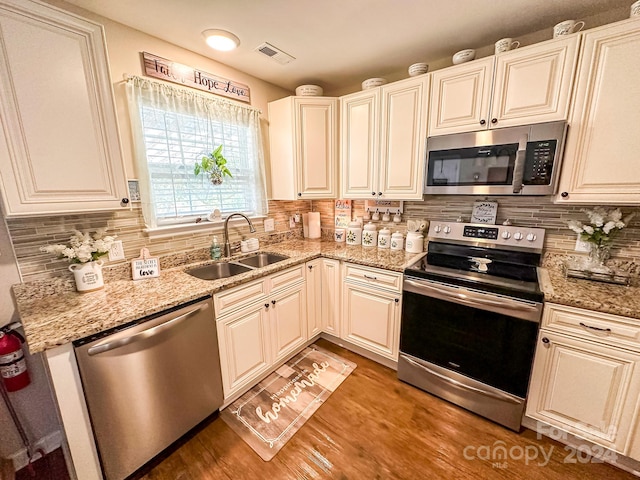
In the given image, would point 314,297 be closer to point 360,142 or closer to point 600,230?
point 360,142

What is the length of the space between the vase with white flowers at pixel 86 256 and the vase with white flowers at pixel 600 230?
2.81 meters

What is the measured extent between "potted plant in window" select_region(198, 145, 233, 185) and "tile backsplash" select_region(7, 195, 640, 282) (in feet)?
1.52

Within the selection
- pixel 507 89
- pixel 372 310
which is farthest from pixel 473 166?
pixel 372 310

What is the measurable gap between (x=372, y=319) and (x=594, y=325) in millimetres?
1269

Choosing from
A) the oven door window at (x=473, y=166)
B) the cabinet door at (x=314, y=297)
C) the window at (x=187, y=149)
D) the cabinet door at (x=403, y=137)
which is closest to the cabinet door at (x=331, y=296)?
the cabinet door at (x=314, y=297)

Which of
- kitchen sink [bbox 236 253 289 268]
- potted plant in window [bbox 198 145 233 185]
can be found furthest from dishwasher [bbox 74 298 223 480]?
potted plant in window [bbox 198 145 233 185]

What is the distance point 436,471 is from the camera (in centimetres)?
135

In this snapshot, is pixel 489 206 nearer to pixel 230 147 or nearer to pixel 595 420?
pixel 595 420

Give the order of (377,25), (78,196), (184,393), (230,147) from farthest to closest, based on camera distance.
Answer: (230,147) → (377,25) → (184,393) → (78,196)

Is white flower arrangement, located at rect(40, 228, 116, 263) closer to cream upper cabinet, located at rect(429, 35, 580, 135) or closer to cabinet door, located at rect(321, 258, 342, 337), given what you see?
cabinet door, located at rect(321, 258, 342, 337)

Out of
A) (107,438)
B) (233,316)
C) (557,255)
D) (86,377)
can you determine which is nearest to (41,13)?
(86,377)

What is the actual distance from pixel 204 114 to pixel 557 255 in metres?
2.78

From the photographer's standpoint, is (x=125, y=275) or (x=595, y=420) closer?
(x=595, y=420)

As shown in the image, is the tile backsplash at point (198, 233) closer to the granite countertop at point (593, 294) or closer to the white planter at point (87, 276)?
the white planter at point (87, 276)
